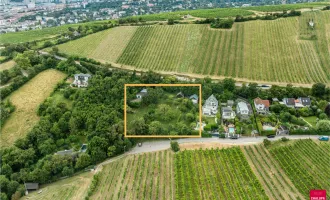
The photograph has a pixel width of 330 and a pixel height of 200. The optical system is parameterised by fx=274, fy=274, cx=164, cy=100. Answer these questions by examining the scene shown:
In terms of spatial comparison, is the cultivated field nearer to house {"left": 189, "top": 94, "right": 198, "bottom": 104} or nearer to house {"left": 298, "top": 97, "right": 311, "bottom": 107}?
house {"left": 189, "top": 94, "right": 198, "bottom": 104}

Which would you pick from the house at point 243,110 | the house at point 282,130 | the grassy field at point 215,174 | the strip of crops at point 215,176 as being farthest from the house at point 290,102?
the strip of crops at point 215,176

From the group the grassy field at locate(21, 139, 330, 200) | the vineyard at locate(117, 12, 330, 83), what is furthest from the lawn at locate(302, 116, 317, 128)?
the vineyard at locate(117, 12, 330, 83)

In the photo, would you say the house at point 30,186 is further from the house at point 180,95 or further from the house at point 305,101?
the house at point 305,101

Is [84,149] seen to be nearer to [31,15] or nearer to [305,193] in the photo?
[305,193]

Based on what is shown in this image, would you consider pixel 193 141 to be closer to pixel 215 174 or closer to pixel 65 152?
pixel 215 174

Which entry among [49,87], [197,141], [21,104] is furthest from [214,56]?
[21,104]

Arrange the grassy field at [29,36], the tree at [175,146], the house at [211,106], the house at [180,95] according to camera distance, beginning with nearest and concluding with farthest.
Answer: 1. the tree at [175,146]
2. the house at [211,106]
3. the house at [180,95]
4. the grassy field at [29,36]

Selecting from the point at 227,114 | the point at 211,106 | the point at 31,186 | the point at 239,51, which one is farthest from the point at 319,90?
the point at 31,186
